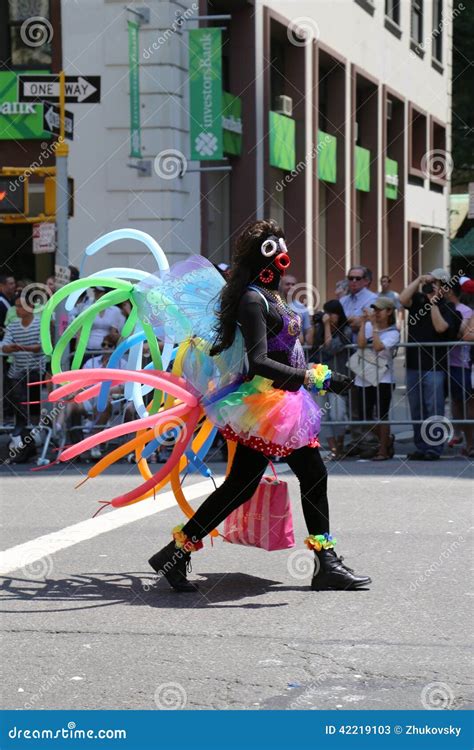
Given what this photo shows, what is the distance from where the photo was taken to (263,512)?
788 cm

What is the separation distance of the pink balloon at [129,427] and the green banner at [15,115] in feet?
44.5

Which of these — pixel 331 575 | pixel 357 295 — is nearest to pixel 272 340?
pixel 331 575

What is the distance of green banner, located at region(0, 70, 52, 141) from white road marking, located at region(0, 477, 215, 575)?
10.5 meters

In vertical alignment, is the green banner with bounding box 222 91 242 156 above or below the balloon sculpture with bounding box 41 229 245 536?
above

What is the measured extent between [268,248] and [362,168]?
28527mm

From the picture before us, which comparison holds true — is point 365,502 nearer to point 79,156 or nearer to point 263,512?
point 263,512

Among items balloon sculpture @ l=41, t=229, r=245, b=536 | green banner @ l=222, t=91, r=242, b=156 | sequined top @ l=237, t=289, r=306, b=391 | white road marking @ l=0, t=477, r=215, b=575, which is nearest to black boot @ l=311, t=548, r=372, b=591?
balloon sculpture @ l=41, t=229, r=245, b=536

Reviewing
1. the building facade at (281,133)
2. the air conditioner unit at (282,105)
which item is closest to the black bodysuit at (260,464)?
the building facade at (281,133)

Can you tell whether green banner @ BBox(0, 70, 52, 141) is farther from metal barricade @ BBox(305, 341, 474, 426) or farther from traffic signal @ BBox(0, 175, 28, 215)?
metal barricade @ BBox(305, 341, 474, 426)

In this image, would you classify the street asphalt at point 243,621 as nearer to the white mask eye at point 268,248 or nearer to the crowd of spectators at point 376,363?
the white mask eye at point 268,248

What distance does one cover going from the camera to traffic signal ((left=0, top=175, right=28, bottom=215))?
67.9 ft

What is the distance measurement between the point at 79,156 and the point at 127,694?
16.1 m
